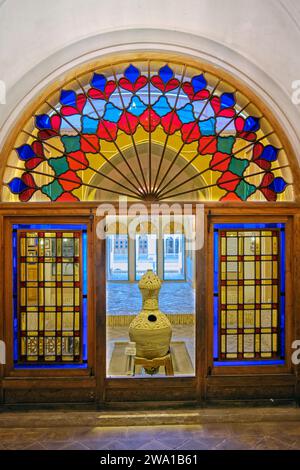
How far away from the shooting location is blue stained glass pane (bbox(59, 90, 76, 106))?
14.3 ft

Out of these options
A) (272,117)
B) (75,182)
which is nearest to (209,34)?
(272,117)

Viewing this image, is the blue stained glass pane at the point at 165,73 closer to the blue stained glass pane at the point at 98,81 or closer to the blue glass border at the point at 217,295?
the blue stained glass pane at the point at 98,81

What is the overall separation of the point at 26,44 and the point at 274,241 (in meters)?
2.95

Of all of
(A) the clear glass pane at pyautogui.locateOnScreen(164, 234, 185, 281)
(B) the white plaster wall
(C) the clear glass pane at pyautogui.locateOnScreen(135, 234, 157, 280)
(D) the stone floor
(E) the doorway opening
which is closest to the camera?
(D) the stone floor

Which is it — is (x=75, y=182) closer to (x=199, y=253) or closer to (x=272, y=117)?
(x=199, y=253)

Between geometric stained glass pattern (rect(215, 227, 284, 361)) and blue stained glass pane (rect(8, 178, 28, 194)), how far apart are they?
6.27ft

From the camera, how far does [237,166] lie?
4379 mm

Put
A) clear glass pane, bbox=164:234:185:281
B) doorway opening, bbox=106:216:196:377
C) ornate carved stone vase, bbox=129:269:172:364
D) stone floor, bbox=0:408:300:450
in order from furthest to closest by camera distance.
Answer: clear glass pane, bbox=164:234:185:281
doorway opening, bbox=106:216:196:377
ornate carved stone vase, bbox=129:269:172:364
stone floor, bbox=0:408:300:450

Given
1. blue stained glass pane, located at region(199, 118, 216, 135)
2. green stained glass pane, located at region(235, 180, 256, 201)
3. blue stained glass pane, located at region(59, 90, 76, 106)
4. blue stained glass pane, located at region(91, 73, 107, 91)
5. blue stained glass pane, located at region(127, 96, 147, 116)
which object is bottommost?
green stained glass pane, located at region(235, 180, 256, 201)

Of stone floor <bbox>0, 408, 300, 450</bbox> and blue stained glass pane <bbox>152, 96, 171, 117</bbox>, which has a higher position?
blue stained glass pane <bbox>152, 96, 171, 117</bbox>

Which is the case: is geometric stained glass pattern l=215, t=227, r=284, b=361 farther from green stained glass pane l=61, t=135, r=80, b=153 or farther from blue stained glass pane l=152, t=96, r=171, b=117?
green stained glass pane l=61, t=135, r=80, b=153

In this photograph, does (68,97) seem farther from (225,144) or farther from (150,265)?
(150,265)

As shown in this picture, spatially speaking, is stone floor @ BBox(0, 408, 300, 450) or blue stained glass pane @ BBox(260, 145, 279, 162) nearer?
stone floor @ BBox(0, 408, 300, 450)

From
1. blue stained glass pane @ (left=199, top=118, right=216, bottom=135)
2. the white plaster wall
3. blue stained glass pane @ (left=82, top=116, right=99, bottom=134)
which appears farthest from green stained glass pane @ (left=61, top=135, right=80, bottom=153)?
blue stained glass pane @ (left=199, top=118, right=216, bottom=135)
